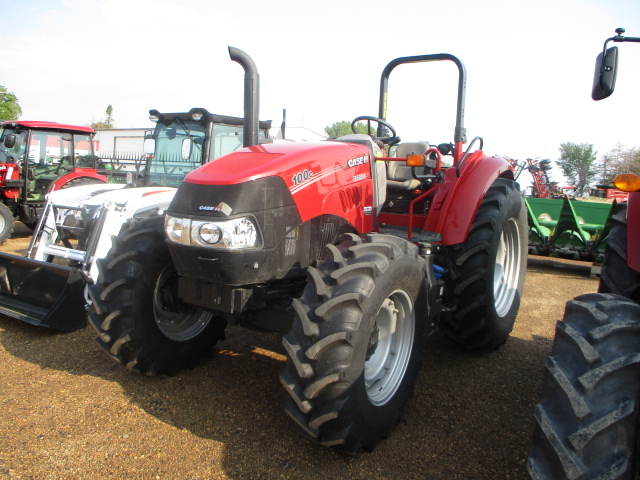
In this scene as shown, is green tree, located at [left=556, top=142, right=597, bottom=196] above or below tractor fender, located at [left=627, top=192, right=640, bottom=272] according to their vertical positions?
above

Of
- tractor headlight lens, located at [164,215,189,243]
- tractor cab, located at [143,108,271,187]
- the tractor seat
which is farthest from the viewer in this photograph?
tractor cab, located at [143,108,271,187]

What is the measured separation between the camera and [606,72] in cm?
259

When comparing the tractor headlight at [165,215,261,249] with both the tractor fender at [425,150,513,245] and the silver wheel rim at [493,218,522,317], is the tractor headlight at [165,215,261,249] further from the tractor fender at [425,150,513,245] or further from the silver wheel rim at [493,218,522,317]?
the silver wheel rim at [493,218,522,317]

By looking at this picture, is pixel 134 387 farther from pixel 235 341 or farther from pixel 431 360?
pixel 431 360

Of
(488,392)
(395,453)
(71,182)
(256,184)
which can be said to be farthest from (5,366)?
(71,182)

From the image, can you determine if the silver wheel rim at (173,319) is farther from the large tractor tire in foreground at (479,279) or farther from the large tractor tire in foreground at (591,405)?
the large tractor tire in foreground at (591,405)

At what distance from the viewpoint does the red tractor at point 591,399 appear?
4.85 feet

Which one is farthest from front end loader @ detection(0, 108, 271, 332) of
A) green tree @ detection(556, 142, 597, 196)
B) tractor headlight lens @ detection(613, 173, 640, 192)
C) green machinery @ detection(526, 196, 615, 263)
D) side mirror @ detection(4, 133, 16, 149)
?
green tree @ detection(556, 142, 597, 196)

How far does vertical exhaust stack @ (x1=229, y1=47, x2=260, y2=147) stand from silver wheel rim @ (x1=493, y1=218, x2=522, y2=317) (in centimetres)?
222

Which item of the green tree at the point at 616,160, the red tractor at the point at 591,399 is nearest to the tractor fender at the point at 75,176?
the red tractor at the point at 591,399

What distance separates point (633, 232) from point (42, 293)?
4.29 metres

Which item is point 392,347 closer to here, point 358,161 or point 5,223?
point 358,161

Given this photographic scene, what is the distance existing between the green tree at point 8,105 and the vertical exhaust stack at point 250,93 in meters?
29.0

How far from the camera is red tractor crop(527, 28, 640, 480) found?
148cm
